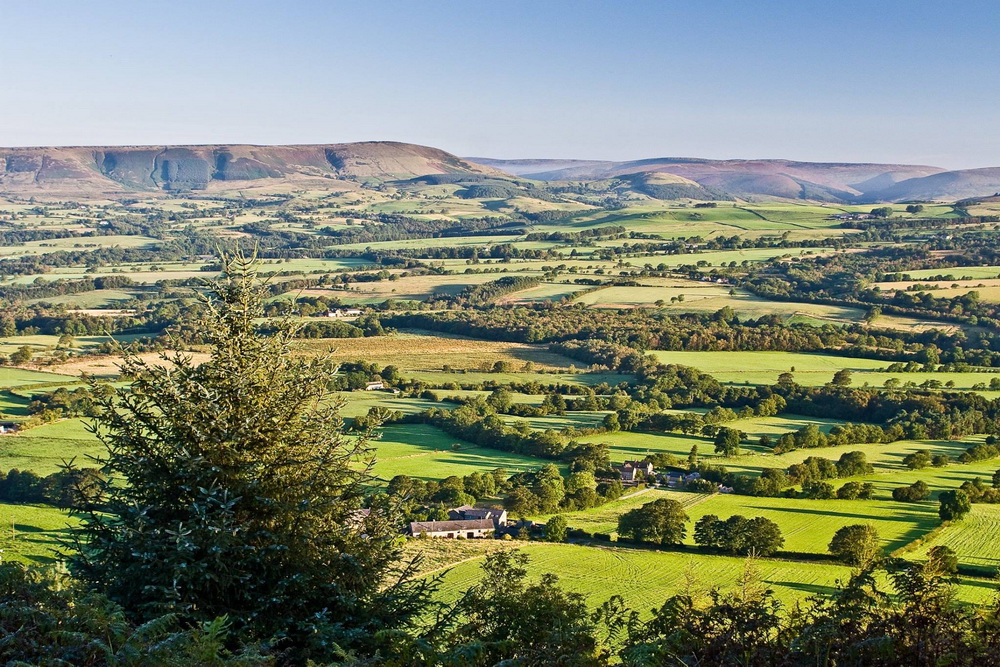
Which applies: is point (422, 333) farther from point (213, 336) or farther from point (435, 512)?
point (213, 336)

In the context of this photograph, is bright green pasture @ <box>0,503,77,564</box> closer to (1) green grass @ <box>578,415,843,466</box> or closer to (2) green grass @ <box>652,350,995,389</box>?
(1) green grass @ <box>578,415,843,466</box>

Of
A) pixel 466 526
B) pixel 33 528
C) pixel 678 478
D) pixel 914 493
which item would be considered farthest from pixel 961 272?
pixel 33 528

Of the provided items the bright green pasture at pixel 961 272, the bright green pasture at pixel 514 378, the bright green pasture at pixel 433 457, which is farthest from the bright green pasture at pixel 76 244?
the bright green pasture at pixel 961 272

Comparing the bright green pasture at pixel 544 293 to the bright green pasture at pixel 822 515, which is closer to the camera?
the bright green pasture at pixel 822 515

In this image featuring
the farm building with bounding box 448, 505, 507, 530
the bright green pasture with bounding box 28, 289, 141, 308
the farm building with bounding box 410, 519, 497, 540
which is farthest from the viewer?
the bright green pasture with bounding box 28, 289, 141, 308

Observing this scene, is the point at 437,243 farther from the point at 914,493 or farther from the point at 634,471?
the point at 914,493

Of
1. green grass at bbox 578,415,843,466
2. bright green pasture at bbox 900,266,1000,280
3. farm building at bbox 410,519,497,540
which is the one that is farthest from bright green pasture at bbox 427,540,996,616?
bright green pasture at bbox 900,266,1000,280

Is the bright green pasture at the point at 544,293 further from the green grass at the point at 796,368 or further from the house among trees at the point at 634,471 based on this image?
the house among trees at the point at 634,471
